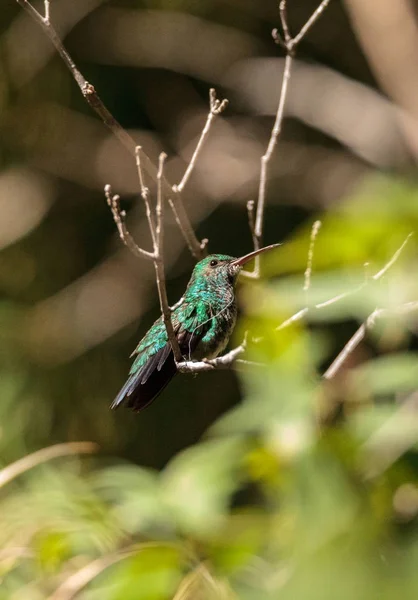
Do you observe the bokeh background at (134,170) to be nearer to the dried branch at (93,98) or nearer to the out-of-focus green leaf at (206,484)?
the dried branch at (93,98)

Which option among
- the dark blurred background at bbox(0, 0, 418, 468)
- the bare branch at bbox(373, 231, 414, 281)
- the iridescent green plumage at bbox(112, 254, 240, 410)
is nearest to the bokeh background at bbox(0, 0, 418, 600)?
the dark blurred background at bbox(0, 0, 418, 468)

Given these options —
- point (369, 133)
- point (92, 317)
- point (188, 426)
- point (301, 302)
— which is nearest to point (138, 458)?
point (188, 426)

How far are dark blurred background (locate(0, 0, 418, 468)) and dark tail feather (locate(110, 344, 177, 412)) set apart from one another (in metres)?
2.19

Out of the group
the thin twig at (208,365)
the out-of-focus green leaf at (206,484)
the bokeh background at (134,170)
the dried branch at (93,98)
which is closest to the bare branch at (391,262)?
the out-of-focus green leaf at (206,484)

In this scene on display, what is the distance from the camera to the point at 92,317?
189 inches

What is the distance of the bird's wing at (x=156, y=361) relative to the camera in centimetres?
193

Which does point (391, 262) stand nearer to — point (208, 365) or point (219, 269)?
point (208, 365)

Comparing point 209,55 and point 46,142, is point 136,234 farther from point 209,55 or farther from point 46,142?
point 209,55

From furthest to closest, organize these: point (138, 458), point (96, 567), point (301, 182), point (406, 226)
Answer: point (301, 182)
point (138, 458)
point (96, 567)
point (406, 226)

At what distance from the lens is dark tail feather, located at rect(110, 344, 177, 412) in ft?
6.27

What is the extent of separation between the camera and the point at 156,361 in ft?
6.64

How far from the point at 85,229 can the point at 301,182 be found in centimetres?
138

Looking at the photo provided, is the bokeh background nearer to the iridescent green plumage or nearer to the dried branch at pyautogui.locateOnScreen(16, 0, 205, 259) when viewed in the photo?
the iridescent green plumage

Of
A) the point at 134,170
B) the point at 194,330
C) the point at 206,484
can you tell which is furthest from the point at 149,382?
the point at 134,170
